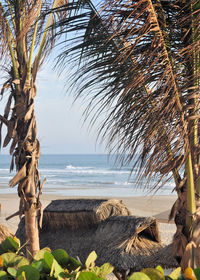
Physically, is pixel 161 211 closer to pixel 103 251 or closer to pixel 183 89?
pixel 103 251

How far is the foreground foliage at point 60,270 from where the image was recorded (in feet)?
4.09

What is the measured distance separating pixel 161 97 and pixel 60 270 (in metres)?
2.21

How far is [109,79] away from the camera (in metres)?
3.72

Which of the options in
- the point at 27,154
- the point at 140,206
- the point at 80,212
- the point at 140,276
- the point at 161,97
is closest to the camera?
the point at 140,276

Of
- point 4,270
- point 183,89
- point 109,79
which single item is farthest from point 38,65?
point 4,270

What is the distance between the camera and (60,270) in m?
1.36

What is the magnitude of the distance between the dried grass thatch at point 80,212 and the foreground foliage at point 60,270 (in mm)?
4111

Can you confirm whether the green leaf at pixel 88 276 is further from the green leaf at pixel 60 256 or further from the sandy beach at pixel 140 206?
the sandy beach at pixel 140 206

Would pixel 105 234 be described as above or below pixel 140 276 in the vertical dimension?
below

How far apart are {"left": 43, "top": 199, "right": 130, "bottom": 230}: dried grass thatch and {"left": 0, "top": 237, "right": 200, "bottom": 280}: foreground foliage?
13.5 ft

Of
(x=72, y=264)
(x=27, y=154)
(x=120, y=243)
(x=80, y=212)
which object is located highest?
(x=27, y=154)

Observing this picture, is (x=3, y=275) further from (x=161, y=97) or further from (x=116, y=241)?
(x=116, y=241)

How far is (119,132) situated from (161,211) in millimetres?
13430

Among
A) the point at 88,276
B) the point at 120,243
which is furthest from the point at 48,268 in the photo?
the point at 120,243
